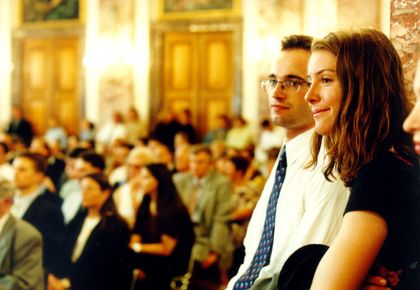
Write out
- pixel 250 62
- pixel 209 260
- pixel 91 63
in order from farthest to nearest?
pixel 91 63 → pixel 250 62 → pixel 209 260

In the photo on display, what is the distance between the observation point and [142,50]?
41.9 feet

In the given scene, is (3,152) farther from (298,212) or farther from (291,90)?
(298,212)

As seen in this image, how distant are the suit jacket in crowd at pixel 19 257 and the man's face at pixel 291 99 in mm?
2127

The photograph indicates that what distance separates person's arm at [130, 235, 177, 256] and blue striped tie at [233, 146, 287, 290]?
2967 millimetres

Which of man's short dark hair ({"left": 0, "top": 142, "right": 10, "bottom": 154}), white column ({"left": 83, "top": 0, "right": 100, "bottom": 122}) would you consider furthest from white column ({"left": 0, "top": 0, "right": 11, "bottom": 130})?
man's short dark hair ({"left": 0, "top": 142, "right": 10, "bottom": 154})

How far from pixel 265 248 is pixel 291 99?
55 centimetres

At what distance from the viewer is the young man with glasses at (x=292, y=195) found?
180cm

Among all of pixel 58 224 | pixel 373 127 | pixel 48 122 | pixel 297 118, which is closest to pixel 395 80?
pixel 373 127

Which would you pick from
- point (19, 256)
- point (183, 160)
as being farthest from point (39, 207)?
point (183, 160)

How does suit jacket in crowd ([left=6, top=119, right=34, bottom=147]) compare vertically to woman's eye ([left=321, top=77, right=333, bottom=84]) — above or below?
below

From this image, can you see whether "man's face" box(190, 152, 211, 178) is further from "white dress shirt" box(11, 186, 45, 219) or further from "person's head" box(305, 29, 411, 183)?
"person's head" box(305, 29, 411, 183)

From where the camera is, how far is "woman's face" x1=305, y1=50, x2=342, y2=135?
1.66 metres

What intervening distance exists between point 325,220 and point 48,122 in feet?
41.3

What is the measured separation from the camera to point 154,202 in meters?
5.34
